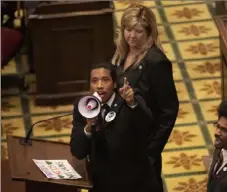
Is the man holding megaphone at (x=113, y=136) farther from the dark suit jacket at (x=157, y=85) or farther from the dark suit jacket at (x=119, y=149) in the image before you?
the dark suit jacket at (x=157, y=85)

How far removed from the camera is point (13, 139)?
17.7ft

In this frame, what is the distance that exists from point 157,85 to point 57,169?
0.86 meters

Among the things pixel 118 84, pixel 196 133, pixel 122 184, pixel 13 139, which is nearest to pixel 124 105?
pixel 118 84

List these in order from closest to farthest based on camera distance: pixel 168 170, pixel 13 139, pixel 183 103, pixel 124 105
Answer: pixel 124 105 < pixel 13 139 < pixel 168 170 < pixel 183 103

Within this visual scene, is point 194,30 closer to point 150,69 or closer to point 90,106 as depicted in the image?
point 150,69

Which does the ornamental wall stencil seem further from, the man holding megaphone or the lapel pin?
the lapel pin

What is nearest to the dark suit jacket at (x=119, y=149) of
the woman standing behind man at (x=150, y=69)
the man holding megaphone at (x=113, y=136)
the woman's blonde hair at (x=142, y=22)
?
the man holding megaphone at (x=113, y=136)

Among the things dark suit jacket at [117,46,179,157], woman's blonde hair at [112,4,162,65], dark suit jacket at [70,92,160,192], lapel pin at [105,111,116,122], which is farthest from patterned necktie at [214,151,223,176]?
woman's blonde hair at [112,4,162,65]

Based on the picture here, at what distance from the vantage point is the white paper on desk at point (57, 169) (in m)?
4.94

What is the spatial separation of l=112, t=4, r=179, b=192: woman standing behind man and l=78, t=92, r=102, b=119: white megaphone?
61 cm

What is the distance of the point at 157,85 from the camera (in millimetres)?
5258

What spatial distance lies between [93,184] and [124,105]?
57 cm

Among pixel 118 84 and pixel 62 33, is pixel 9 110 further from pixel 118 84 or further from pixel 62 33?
pixel 118 84

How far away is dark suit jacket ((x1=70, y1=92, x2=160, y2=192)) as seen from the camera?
4809 millimetres
